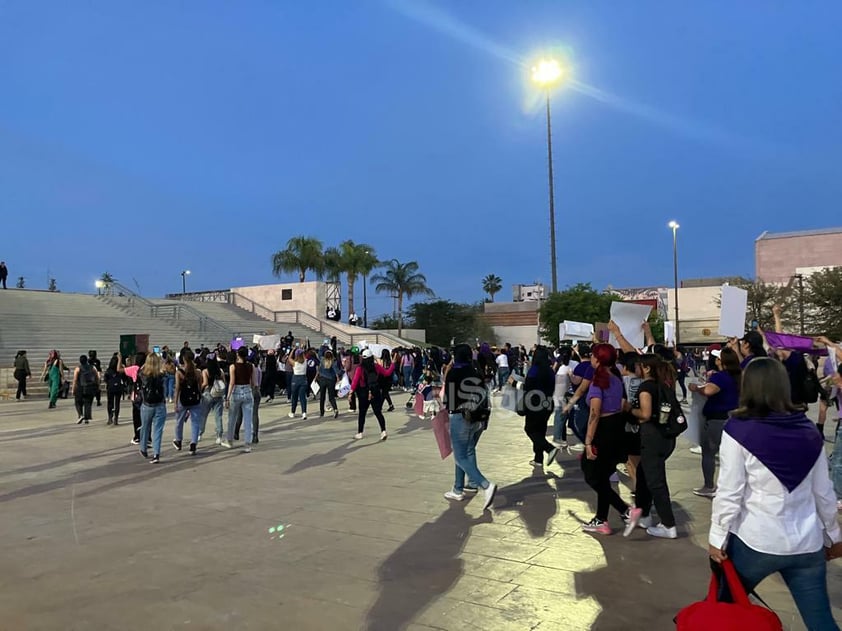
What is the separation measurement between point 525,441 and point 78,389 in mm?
9506

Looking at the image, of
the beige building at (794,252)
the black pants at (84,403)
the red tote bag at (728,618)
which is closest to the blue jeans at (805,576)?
the red tote bag at (728,618)

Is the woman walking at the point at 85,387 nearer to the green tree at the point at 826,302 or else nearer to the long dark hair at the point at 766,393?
the long dark hair at the point at 766,393

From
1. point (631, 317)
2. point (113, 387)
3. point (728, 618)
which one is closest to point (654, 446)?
point (728, 618)

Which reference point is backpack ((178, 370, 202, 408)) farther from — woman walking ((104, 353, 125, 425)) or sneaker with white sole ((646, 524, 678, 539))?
sneaker with white sole ((646, 524, 678, 539))

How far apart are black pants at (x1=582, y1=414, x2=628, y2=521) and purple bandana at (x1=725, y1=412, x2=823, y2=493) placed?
2.81m

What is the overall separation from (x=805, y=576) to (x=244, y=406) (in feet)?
27.9

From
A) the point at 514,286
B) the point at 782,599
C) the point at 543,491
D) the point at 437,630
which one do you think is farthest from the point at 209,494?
the point at 514,286

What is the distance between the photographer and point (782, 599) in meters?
4.05

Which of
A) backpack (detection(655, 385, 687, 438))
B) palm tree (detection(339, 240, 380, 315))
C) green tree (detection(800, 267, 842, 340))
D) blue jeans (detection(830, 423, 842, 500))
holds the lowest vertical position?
blue jeans (detection(830, 423, 842, 500))

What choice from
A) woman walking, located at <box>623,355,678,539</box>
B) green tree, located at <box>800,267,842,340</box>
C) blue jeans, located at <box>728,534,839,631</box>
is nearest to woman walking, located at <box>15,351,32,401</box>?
woman walking, located at <box>623,355,678,539</box>

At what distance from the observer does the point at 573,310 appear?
44.8 metres

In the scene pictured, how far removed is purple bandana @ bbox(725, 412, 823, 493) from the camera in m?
2.64

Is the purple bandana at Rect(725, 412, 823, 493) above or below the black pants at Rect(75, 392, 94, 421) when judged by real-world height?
above

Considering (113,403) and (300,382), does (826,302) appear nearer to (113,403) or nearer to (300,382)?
(300,382)
